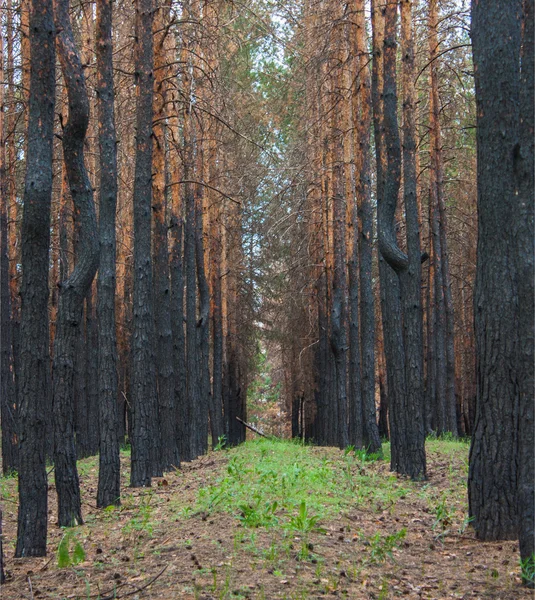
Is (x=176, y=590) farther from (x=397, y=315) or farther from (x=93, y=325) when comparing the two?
(x=93, y=325)

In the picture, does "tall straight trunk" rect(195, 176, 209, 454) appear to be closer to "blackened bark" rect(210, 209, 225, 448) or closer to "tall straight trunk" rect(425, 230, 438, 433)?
"blackened bark" rect(210, 209, 225, 448)

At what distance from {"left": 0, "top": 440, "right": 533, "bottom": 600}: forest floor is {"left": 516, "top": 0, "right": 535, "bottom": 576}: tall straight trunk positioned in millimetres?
572

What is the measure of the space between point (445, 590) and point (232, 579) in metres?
1.65

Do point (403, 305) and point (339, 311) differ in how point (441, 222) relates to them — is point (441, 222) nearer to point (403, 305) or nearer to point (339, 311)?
point (339, 311)

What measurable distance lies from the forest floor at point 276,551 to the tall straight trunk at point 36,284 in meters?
0.46

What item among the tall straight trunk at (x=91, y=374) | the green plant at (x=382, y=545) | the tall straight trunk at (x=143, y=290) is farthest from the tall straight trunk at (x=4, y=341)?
the green plant at (x=382, y=545)

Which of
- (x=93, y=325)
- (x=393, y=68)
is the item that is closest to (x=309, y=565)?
(x=393, y=68)

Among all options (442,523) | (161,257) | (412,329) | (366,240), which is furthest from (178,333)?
(442,523)

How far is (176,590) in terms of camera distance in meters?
4.91

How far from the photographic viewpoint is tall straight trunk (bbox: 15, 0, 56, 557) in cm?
625

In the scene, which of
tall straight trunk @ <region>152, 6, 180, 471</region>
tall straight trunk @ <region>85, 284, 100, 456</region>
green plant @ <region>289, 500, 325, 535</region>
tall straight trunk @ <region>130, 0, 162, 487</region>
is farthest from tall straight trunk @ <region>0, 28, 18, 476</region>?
green plant @ <region>289, 500, 325, 535</region>

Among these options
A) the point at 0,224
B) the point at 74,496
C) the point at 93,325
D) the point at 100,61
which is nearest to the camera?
the point at 74,496

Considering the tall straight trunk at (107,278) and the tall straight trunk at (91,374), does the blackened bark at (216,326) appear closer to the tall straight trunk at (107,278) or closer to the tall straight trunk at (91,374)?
the tall straight trunk at (91,374)

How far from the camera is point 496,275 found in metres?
6.12
